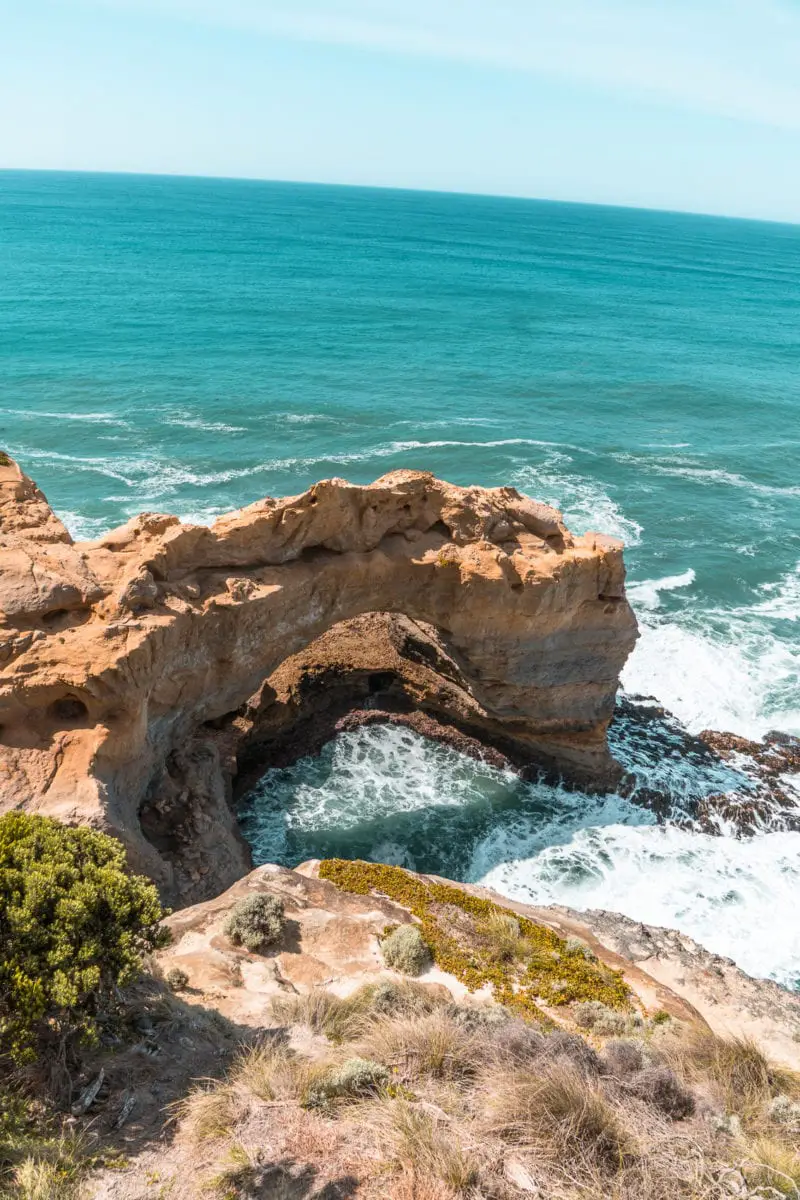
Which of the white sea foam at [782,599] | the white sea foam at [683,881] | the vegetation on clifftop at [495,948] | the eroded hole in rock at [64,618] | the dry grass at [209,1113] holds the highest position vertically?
the eroded hole in rock at [64,618]

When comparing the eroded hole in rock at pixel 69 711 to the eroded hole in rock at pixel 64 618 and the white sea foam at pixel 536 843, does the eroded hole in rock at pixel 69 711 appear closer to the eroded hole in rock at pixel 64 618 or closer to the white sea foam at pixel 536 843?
the eroded hole in rock at pixel 64 618

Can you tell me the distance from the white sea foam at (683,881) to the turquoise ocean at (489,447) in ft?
0.21

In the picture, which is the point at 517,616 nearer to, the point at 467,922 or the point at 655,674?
the point at 467,922

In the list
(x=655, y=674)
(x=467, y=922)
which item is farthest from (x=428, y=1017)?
(x=655, y=674)

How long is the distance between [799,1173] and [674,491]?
4058cm

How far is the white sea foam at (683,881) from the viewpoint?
19.7 metres

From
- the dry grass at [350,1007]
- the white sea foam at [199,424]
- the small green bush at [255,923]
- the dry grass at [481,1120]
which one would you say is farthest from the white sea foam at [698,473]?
the dry grass at [481,1120]

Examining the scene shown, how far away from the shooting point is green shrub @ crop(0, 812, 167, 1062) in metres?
8.35

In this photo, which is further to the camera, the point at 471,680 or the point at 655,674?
the point at 655,674

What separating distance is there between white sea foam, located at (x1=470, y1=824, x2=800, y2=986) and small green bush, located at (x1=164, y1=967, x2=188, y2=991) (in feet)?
35.1

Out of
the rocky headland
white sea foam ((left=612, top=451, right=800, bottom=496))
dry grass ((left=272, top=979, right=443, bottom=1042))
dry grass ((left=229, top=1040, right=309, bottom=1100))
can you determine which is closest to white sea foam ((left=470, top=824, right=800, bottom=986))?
the rocky headland

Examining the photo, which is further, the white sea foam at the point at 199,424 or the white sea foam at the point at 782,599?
the white sea foam at the point at 199,424

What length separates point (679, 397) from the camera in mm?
61875

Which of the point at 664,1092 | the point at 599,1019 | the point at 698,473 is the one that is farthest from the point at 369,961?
the point at 698,473
